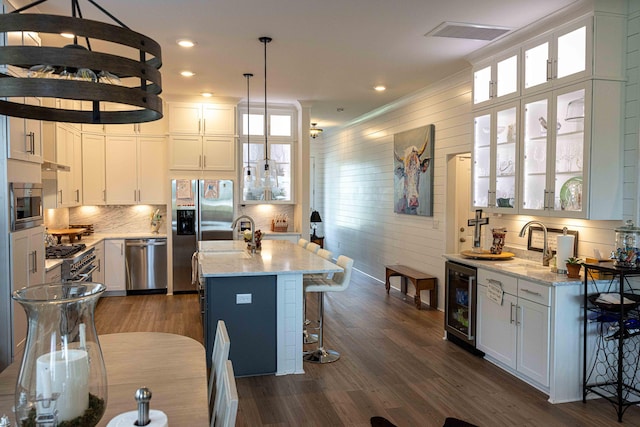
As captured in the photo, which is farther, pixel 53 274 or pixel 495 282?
pixel 53 274

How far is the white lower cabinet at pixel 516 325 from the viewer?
11.8 ft

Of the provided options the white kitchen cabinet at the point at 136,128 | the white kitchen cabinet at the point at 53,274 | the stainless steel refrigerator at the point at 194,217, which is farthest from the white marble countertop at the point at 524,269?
the white kitchen cabinet at the point at 136,128

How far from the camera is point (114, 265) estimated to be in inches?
273

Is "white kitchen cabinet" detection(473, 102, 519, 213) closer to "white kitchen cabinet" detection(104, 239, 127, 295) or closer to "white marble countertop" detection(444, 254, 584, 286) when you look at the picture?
"white marble countertop" detection(444, 254, 584, 286)

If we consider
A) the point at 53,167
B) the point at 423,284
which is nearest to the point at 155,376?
the point at 53,167

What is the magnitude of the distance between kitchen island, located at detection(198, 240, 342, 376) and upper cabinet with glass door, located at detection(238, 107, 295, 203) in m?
3.42

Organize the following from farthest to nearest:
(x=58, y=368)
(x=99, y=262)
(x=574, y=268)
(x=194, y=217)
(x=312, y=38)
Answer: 1. (x=194, y=217)
2. (x=99, y=262)
3. (x=312, y=38)
4. (x=574, y=268)
5. (x=58, y=368)

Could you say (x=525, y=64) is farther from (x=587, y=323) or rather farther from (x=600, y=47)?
(x=587, y=323)

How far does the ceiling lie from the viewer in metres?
3.69

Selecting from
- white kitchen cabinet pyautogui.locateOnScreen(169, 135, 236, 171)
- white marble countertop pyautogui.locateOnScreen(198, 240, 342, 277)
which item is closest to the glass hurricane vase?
white marble countertop pyautogui.locateOnScreen(198, 240, 342, 277)

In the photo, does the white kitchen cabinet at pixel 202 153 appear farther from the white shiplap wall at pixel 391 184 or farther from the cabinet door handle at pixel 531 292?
the cabinet door handle at pixel 531 292

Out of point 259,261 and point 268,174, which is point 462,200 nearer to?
point 268,174

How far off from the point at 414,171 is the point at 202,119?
3246 mm

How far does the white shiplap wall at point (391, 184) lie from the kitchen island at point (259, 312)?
7.69 feet
